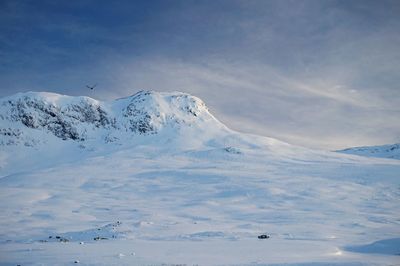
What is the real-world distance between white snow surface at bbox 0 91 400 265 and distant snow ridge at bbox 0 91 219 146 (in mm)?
600

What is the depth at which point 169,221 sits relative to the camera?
40.2 m

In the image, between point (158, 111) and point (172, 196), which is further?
point (158, 111)

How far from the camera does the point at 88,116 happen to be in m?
158

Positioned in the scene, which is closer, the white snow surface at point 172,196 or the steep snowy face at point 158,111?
the white snow surface at point 172,196

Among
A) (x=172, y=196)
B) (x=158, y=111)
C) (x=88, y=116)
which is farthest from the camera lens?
(x=158, y=111)

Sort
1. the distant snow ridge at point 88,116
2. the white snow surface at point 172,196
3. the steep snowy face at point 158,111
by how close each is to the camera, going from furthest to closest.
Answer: the steep snowy face at point 158,111, the distant snow ridge at point 88,116, the white snow surface at point 172,196

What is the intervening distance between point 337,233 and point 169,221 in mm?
16583

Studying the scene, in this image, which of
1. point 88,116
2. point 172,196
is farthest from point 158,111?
point 172,196

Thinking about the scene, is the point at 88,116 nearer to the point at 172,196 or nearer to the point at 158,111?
the point at 158,111

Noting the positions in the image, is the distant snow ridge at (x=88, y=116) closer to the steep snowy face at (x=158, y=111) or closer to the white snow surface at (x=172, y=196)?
the steep snowy face at (x=158, y=111)

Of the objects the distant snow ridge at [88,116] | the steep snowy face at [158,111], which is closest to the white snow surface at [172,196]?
the distant snow ridge at [88,116]

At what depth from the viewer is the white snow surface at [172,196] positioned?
76.2 ft

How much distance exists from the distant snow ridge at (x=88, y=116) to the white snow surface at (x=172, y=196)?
1.97 feet

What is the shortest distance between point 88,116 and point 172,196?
346ft
